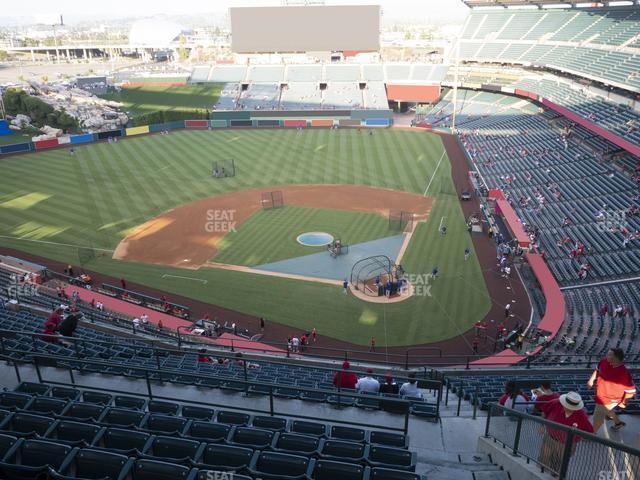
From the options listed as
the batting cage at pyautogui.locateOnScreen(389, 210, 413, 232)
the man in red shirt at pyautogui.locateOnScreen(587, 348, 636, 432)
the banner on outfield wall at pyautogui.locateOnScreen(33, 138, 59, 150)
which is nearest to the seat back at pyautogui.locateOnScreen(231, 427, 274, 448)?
the man in red shirt at pyautogui.locateOnScreen(587, 348, 636, 432)

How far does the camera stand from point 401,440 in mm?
8148

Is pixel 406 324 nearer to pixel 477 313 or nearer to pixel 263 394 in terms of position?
pixel 477 313

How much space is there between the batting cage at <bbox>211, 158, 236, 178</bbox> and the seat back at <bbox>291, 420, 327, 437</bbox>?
4091 centimetres

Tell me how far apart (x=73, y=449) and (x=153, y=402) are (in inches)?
90.3

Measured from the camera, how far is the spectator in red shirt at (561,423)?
6922 millimetres

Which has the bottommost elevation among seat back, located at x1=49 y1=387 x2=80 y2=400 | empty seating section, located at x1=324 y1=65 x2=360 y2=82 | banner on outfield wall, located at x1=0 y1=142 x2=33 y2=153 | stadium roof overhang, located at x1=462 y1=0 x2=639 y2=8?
banner on outfield wall, located at x1=0 y1=142 x2=33 y2=153

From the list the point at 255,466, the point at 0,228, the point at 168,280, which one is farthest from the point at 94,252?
the point at 255,466

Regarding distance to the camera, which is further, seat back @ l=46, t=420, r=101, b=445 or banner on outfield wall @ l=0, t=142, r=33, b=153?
banner on outfield wall @ l=0, t=142, r=33, b=153

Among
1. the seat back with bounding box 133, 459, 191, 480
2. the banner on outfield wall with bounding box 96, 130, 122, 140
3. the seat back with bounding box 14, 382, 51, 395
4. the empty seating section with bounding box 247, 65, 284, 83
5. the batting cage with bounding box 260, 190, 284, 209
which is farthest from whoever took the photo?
the empty seating section with bounding box 247, 65, 284, 83

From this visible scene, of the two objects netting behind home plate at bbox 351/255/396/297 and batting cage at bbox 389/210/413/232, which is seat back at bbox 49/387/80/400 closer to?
netting behind home plate at bbox 351/255/396/297

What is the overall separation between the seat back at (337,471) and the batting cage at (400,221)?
29086 mm

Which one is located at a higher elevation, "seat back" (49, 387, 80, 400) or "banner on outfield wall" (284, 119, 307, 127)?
"seat back" (49, 387, 80, 400)

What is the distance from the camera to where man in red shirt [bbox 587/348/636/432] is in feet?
27.6

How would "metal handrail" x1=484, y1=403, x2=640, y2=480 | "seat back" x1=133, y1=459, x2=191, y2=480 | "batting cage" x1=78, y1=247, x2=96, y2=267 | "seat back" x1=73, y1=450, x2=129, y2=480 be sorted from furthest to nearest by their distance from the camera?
"batting cage" x1=78, y1=247, x2=96, y2=267 < "seat back" x1=73, y1=450, x2=129, y2=480 < "seat back" x1=133, y1=459, x2=191, y2=480 < "metal handrail" x1=484, y1=403, x2=640, y2=480
